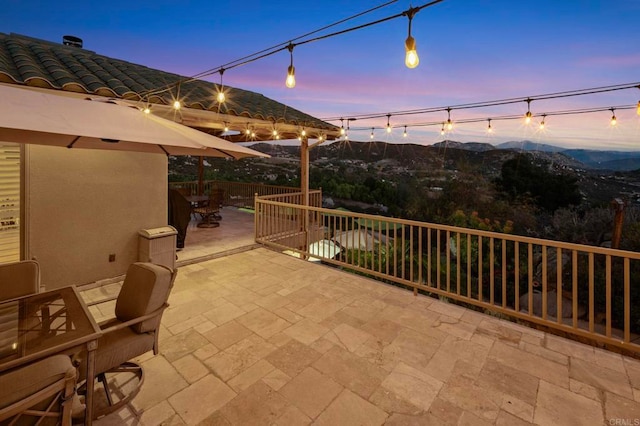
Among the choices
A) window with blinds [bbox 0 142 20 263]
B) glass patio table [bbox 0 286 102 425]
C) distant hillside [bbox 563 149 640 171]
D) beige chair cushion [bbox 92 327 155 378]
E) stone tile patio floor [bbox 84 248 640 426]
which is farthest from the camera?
distant hillside [bbox 563 149 640 171]

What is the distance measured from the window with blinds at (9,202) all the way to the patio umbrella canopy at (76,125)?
1360mm

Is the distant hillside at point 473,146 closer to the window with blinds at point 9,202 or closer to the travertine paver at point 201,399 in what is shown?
the window with blinds at point 9,202

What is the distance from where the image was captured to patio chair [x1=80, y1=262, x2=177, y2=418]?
1.85 m

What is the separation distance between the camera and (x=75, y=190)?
3791 mm

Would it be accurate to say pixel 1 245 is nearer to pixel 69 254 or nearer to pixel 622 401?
pixel 69 254

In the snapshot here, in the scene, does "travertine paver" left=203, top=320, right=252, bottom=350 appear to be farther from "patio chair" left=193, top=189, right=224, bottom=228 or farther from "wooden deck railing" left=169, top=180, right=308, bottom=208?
"wooden deck railing" left=169, top=180, right=308, bottom=208

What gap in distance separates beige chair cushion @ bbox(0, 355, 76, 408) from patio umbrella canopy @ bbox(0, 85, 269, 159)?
1.35m

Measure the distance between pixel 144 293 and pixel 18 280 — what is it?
1.20m

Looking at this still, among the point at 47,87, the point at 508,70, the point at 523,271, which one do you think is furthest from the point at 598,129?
the point at 47,87

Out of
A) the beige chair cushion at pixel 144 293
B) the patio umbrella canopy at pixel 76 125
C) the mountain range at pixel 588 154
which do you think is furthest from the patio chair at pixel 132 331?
the mountain range at pixel 588 154

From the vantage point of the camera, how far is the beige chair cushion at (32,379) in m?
1.16

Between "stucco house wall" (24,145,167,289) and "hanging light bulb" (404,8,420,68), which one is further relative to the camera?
"stucco house wall" (24,145,167,289)

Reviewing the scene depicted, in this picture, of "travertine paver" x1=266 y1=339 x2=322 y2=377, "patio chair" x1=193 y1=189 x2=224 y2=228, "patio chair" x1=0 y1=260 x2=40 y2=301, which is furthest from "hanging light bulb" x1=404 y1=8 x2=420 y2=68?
"patio chair" x1=193 y1=189 x2=224 y2=228

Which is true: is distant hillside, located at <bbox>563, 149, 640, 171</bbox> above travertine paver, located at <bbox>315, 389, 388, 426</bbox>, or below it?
above
